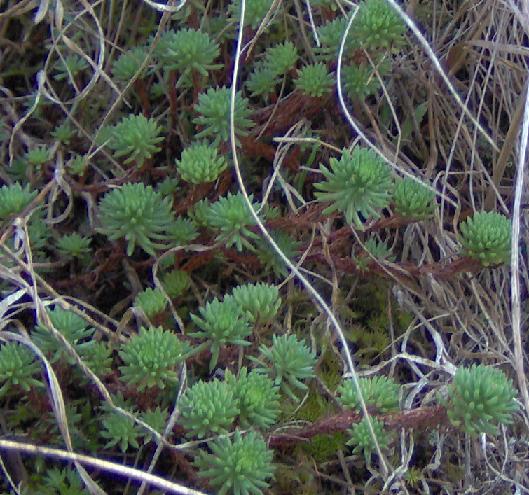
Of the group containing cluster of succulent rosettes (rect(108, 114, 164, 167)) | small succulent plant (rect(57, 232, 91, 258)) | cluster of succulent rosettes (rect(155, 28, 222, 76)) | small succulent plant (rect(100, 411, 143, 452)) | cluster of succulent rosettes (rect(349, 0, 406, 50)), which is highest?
cluster of succulent rosettes (rect(349, 0, 406, 50))

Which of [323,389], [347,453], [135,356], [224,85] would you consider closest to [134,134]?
[224,85]

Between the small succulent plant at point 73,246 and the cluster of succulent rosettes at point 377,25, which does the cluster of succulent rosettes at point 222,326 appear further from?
the cluster of succulent rosettes at point 377,25

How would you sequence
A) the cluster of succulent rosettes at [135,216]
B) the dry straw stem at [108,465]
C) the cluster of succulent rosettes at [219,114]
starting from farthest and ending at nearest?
the cluster of succulent rosettes at [219,114], the cluster of succulent rosettes at [135,216], the dry straw stem at [108,465]

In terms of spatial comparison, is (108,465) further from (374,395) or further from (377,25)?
(377,25)

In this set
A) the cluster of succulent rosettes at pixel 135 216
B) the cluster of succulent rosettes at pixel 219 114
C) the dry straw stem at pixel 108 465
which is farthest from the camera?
the cluster of succulent rosettes at pixel 219 114

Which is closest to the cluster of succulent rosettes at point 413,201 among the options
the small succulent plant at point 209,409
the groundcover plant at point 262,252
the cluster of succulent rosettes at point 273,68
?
the groundcover plant at point 262,252

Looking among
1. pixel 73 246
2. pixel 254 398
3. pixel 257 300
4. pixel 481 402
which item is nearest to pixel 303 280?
pixel 257 300

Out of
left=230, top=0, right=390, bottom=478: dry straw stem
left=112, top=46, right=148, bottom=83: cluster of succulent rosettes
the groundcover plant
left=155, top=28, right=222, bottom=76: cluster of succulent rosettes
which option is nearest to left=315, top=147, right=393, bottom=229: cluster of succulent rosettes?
the groundcover plant

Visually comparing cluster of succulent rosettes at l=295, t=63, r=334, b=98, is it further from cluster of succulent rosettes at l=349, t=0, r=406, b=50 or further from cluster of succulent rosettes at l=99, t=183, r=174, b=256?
cluster of succulent rosettes at l=99, t=183, r=174, b=256
